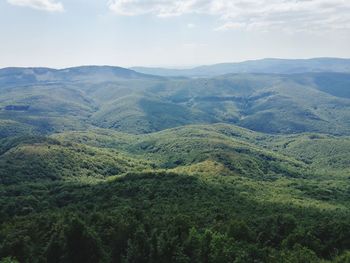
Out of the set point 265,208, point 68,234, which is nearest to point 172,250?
point 68,234

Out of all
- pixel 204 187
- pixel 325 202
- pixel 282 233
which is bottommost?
pixel 325 202

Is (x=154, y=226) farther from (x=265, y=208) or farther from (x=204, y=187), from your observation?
(x=204, y=187)

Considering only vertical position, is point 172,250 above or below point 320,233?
above

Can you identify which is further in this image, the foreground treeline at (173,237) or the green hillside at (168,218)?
the green hillside at (168,218)

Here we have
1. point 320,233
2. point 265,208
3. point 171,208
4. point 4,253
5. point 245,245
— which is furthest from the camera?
point 265,208

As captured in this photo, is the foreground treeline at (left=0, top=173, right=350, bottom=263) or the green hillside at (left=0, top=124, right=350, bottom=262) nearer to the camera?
the foreground treeline at (left=0, top=173, right=350, bottom=263)

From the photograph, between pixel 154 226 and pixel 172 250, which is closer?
pixel 172 250

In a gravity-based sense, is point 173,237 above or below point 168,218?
above

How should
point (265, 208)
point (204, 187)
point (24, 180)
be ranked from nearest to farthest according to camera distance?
point (265, 208) < point (204, 187) < point (24, 180)

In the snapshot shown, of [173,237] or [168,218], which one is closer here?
[173,237]
